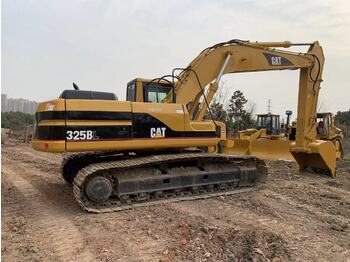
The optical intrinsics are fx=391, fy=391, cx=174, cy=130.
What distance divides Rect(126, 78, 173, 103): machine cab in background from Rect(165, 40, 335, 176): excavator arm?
0.25 meters

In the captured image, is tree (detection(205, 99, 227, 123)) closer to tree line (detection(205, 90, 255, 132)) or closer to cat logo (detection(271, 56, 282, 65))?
tree line (detection(205, 90, 255, 132))

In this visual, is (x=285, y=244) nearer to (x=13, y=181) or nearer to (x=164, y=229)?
(x=164, y=229)

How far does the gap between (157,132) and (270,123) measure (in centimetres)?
1492

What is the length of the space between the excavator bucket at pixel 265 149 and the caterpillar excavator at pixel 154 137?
443 cm

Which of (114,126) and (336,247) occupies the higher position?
(114,126)

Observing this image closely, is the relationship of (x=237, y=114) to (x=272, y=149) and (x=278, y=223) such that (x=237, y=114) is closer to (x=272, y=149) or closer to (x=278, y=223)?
(x=272, y=149)

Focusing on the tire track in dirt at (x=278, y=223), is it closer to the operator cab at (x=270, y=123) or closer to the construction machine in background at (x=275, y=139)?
the construction machine in background at (x=275, y=139)

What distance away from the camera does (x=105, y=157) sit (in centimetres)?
743

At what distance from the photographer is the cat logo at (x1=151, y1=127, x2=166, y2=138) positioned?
6758 mm

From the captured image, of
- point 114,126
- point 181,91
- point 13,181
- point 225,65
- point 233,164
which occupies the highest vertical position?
point 225,65

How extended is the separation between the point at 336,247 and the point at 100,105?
13.0ft

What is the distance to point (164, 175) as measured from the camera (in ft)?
22.2

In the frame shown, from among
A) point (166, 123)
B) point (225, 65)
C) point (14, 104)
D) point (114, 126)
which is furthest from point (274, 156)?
point (14, 104)

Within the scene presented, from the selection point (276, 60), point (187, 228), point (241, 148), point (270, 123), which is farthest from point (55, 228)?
point (270, 123)
